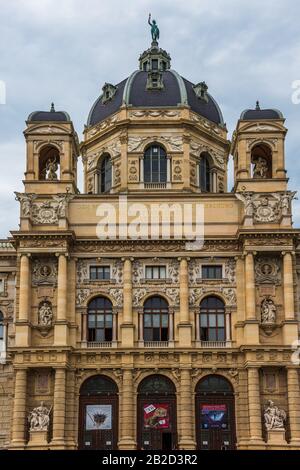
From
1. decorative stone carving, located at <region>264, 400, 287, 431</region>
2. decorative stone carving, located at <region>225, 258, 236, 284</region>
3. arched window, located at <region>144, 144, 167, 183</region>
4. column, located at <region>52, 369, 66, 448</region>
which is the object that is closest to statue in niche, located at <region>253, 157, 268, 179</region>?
arched window, located at <region>144, 144, 167, 183</region>

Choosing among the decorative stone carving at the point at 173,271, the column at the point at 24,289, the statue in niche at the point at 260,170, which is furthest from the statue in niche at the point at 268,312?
the column at the point at 24,289

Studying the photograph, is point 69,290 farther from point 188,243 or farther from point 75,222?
point 188,243

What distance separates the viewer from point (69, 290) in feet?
171

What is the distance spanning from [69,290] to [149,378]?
711 centimetres

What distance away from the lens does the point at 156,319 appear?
52.3m

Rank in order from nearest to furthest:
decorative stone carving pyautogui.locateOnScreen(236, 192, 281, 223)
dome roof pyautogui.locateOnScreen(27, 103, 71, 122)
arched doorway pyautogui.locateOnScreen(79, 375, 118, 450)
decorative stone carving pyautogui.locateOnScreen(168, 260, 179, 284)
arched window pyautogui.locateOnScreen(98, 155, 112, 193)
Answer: arched doorway pyautogui.locateOnScreen(79, 375, 118, 450)
decorative stone carving pyautogui.locateOnScreen(168, 260, 179, 284)
decorative stone carving pyautogui.locateOnScreen(236, 192, 281, 223)
dome roof pyautogui.locateOnScreen(27, 103, 71, 122)
arched window pyautogui.locateOnScreen(98, 155, 112, 193)

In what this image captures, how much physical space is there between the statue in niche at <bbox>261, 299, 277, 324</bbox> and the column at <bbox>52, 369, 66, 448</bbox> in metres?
12.2

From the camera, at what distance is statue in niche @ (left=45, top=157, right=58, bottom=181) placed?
184 ft

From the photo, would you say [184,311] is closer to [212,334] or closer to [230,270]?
[212,334]

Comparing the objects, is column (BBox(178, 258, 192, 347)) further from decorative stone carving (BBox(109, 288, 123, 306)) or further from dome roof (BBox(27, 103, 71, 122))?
dome roof (BBox(27, 103, 71, 122))

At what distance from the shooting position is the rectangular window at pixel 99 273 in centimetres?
5286

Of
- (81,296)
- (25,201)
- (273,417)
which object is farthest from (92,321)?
(273,417)

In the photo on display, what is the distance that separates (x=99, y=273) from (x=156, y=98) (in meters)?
14.1
